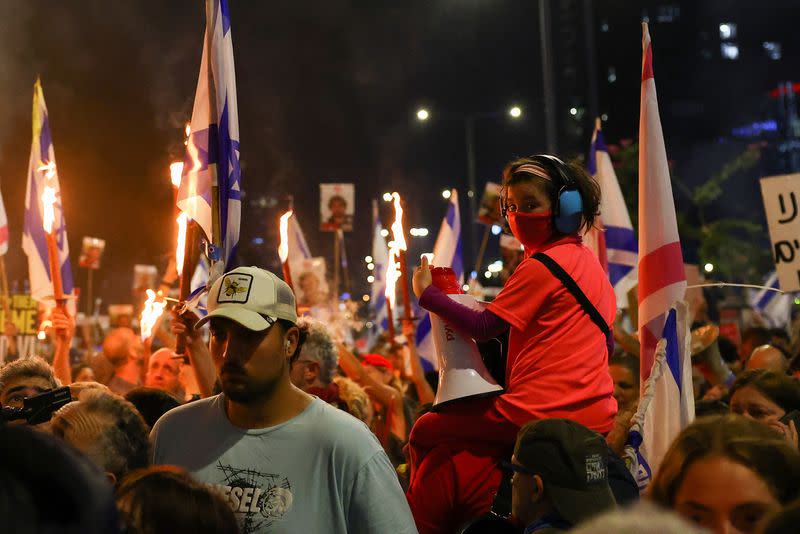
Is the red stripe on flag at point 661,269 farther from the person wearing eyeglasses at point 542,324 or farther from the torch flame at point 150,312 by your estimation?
the torch flame at point 150,312

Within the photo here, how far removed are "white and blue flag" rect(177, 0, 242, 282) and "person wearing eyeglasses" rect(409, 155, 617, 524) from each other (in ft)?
4.79

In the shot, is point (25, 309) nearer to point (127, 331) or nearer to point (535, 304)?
point (127, 331)

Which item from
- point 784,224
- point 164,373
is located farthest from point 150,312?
point 784,224

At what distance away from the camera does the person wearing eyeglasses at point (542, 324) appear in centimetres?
416

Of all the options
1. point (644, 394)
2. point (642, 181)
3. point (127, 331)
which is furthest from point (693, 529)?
point (127, 331)

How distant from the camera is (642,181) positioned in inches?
229

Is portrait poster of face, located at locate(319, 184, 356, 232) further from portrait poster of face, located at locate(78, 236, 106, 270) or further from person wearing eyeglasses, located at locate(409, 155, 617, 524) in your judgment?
person wearing eyeglasses, located at locate(409, 155, 617, 524)

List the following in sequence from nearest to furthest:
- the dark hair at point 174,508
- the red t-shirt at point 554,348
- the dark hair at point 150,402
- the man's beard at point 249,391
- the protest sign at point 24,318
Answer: the dark hair at point 174,508
the man's beard at point 249,391
the red t-shirt at point 554,348
the dark hair at point 150,402
the protest sign at point 24,318

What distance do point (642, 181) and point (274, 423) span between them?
3043mm

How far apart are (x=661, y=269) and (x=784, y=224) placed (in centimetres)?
337

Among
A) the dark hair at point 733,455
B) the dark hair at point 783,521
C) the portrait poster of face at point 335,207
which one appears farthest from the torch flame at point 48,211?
the portrait poster of face at point 335,207

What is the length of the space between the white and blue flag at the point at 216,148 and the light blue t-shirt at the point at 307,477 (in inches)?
77.0

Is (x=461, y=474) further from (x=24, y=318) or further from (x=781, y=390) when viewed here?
(x=24, y=318)

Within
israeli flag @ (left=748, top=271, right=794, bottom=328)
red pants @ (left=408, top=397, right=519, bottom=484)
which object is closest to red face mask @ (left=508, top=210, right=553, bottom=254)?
red pants @ (left=408, top=397, right=519, bottom=484)
